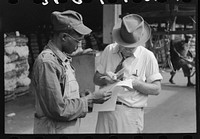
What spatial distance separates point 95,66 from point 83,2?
660 mm

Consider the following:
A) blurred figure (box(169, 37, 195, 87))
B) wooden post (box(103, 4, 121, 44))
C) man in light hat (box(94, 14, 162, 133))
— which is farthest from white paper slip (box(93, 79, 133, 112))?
blurred figure (box(169, 37, 195, 87))

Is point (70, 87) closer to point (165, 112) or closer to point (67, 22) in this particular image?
point (67, 22)

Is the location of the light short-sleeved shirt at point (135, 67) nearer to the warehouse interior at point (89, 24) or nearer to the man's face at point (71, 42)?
the warehouse interior at point (89, 24)

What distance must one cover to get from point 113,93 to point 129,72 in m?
0.24

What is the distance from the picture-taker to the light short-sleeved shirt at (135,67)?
2386 millimetres

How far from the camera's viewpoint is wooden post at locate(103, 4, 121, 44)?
271cm

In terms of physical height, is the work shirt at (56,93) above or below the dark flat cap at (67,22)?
below

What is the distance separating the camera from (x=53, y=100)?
2.08 metres

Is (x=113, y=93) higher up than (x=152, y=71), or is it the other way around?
(x=152, y=71)

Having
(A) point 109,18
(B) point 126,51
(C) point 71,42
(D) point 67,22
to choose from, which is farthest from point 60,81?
(A) point 109,18

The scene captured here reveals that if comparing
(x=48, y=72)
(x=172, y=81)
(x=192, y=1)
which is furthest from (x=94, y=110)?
(x=192, y=1)

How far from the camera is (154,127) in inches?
110

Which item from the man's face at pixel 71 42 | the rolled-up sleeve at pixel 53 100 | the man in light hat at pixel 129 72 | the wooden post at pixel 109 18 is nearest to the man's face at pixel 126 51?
the man in light hat at pixel 129 72

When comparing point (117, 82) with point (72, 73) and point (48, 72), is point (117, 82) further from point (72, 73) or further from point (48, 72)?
point (48, 72)
